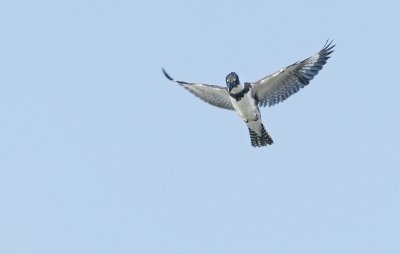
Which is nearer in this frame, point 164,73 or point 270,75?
point 270,75

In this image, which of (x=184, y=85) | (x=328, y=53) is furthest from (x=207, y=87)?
(x=328, y=53)

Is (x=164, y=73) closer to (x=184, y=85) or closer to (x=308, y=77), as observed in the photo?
(x=184, y=85)

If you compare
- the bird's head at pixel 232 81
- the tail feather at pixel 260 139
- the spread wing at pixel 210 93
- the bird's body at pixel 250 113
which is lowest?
the tail feather at pixel 260 139

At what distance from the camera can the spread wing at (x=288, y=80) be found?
103 ft

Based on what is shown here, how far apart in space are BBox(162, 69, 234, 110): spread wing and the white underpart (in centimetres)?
72

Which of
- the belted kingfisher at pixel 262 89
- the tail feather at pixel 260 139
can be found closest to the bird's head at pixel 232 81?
the belted kingfisher at pixel 262 89

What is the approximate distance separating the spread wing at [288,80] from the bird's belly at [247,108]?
318 millimetres

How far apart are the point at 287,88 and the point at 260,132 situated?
1.51m

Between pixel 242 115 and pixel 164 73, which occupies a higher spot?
pixel 164 73

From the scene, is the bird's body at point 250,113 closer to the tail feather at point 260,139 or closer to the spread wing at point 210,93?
the tail feather at point 260,139

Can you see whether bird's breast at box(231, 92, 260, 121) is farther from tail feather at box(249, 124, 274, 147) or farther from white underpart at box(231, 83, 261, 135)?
tail feather at box(249, 124, 274, 147)

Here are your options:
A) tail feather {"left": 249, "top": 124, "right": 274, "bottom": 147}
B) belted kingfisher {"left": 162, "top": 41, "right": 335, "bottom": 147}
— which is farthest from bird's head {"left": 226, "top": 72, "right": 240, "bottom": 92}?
tail feather {"left": 249, "top": 124, "right": 274, "bottom": 147}

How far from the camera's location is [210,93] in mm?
32969

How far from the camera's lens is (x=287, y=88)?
32062 mm
